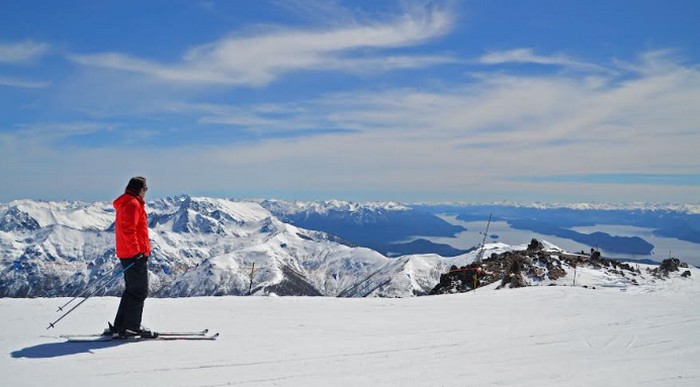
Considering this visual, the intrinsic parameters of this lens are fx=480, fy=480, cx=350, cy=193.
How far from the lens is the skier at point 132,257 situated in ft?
28.7

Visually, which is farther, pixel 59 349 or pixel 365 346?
pixel 365 346

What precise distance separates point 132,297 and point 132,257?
0.74 metres

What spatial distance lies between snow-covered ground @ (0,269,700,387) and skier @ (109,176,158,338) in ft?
1.35

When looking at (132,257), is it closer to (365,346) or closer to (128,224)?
(128,224)

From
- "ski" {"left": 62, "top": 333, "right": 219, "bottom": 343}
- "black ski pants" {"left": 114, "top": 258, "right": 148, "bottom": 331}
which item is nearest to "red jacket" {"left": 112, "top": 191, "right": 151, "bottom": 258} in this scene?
"black ski pants" {"left": 114, "top": 258, "right": 148, "bottom": 331}

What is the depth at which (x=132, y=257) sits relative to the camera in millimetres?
8977

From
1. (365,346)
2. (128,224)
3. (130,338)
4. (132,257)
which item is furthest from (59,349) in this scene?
(365,346)

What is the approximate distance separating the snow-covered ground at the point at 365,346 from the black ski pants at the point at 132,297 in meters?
0.46

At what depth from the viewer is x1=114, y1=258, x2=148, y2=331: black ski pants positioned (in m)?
8.73

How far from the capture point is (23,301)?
1197 cm

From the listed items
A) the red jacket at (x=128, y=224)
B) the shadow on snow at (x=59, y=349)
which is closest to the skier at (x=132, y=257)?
the red jacket at (x=128, y=224)

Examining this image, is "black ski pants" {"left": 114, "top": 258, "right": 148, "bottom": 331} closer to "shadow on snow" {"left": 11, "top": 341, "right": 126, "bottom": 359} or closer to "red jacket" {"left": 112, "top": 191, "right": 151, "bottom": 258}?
"red jacket" {"left": 112, "top": 191, "right": 151, "bottom": 258}

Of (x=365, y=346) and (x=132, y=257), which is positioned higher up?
(x=132, y=257)

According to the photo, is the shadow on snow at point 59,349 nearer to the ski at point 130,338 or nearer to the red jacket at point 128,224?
the ski at point 130,338
